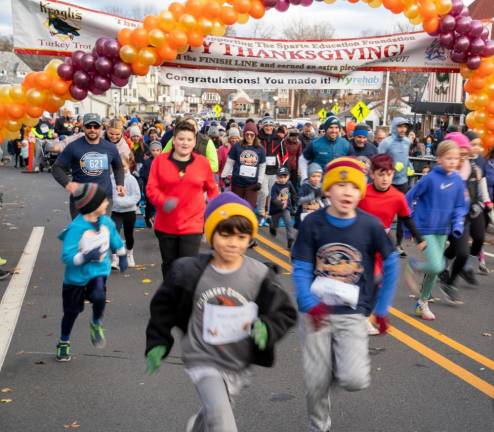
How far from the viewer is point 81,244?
528 centimetres

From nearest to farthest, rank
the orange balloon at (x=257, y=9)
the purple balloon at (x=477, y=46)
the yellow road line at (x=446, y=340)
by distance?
1. the yellow road line at (x=446, y=340)
2. the orange balloon at (x=257, y=9)
3. the purple balloon at (x=477, y=46)

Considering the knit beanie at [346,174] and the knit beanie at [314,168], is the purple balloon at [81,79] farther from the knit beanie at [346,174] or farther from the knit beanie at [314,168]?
the knit beanie at [346,174]

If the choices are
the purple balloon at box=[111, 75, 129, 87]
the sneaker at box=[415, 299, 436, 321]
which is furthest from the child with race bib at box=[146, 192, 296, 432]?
the purple balloon at box=[111, 75, 129, 87]

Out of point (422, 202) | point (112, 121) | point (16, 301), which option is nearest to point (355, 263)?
point (422, 202)

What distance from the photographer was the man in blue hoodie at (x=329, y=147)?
10164mm

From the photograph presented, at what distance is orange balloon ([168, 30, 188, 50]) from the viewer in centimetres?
952

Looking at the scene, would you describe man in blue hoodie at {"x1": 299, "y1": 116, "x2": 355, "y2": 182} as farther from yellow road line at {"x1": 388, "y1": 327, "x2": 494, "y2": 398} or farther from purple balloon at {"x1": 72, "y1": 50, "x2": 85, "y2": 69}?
yellow road line at {"x1": 388, "y1": 327, "x2": 494, "y2": 398}

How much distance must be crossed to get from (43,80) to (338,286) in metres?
6.93

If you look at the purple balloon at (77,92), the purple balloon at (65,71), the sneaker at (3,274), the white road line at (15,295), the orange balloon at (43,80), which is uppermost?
the purple balloon at (65,71)

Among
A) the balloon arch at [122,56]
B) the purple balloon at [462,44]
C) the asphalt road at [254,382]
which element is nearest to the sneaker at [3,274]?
the asphalt road at [254,382]

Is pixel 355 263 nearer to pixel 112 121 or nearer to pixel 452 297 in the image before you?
pixel 452 297

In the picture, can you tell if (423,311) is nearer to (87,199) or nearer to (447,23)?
(87,199)

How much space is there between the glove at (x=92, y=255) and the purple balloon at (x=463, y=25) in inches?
292

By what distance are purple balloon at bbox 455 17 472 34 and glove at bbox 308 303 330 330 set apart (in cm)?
792
